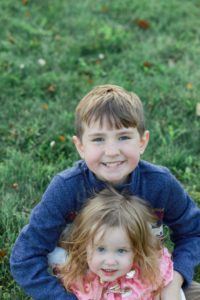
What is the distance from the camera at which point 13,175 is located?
3.99 m

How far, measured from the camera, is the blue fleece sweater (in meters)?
2.84

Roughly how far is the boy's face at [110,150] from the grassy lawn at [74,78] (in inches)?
35.2

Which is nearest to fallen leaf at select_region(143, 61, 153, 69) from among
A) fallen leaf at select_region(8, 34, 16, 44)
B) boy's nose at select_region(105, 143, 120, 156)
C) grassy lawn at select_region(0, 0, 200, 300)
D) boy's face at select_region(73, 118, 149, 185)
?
grassy lawn at select_region(0, 0, 200, 300)

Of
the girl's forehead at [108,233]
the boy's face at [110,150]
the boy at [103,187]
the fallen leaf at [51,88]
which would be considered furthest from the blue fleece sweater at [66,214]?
the fallen leaf at [51,88]

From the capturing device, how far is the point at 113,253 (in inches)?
107

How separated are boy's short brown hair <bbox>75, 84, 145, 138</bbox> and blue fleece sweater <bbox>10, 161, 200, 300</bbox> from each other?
0.75 ft

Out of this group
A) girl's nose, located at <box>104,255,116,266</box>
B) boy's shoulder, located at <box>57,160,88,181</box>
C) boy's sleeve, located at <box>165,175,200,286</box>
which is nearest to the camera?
girl's nose, located at <box>104,255,116,266</box>

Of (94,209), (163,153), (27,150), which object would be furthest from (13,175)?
(94,209)

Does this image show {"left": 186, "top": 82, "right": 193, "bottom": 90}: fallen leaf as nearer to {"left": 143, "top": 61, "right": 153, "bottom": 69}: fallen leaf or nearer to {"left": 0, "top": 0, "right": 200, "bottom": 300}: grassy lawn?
{"left": 0, "top": 0, "right": 200, "bottom": 300}: grassy lawn

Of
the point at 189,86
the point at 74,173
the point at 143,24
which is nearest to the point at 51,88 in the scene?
the point at 189,86

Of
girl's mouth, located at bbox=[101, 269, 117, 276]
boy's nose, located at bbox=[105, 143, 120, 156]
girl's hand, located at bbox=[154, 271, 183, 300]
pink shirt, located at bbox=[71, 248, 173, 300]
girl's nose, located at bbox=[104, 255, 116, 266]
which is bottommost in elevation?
girl's hand, located at bbox=[154, 271, 183, 300]

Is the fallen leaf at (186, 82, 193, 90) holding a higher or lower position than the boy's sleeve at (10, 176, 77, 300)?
higher

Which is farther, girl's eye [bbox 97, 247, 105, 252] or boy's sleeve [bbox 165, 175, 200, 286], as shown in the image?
→ boy's sleeve [bbox 165, 175, 200, 286]

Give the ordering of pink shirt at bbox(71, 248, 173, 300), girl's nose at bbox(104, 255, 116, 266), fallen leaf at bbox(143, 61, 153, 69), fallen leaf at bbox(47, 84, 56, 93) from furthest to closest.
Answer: fallen leaf at bbox(143, 61, 153, 69)
fallen leaf at bbox(47, 84, 56, 93)
pink shirt at bbox(71, 248, 173, 300)
girl's nose at bbox(104, 255, 116, 266)
